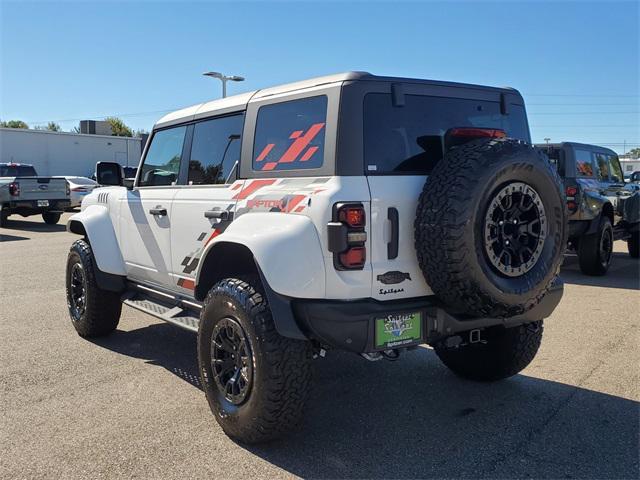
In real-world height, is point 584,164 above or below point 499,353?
above

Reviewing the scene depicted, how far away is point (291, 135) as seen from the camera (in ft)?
11.3

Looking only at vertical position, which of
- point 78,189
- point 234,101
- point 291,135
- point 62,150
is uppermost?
point 62,150

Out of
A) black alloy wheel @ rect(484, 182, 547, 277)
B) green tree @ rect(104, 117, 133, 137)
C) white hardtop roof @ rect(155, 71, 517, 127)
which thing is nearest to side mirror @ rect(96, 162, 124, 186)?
white hardtop roof @ rect(155, 71, 517, 127)

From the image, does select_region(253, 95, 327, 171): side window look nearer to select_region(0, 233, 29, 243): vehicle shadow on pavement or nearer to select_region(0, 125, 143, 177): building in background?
select_region(0, 233, 29, 243): vehicle shadow on pavement

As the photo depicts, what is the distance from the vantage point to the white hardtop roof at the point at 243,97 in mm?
3168

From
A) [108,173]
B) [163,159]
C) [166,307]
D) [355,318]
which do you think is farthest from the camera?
[108,173]

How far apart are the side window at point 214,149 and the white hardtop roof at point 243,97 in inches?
3.0

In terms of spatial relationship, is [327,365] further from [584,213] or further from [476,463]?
[584,213]

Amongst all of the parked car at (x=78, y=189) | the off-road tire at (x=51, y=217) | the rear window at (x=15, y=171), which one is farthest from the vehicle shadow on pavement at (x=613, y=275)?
the rear window at (x=15, y=171)

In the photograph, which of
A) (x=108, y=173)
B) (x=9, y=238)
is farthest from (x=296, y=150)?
(x=9, y=238)

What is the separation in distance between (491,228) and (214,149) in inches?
82.5

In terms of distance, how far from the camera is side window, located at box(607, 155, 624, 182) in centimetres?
1055

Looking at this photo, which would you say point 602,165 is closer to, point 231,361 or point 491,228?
point 491,228

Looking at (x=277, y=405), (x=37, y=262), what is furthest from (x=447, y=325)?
(x=37, y=262)
